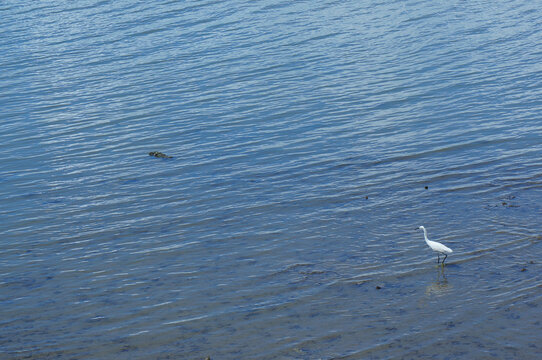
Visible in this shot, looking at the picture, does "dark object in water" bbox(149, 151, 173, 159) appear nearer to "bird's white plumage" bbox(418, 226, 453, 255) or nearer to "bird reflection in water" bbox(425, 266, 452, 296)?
"bird's white plumage" bbox(418, 226, 453, 255)

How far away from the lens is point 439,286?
35.3ft

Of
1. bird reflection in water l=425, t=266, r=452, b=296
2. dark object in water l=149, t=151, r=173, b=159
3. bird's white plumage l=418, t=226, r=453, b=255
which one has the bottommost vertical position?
dark object in water l=149, t=151, r=173, b=159

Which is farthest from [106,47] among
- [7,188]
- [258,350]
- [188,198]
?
[258,350]

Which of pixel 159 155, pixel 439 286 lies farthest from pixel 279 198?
pixel 439 286

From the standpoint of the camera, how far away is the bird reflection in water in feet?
34.8

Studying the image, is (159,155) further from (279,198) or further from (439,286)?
(439,286)

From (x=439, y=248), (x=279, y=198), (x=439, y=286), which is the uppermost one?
(x=439, y=248)

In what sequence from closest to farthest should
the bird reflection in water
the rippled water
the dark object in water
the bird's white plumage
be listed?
the rippled water → the bird reflection in water → the bird's white plumage → the dark object in water

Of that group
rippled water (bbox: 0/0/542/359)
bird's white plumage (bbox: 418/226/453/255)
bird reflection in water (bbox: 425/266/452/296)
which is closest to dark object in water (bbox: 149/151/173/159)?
rippled water (bbox: 0/0/542/359)

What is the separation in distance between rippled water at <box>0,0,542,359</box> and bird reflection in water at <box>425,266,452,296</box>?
0.13 ft

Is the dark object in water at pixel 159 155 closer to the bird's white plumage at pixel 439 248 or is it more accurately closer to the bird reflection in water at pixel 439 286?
the bird's white plumage at pixel 439 248

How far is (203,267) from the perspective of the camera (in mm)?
12102

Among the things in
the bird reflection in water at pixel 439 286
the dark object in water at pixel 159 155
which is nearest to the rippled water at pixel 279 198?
the bird reflection in water at pixel 439 286

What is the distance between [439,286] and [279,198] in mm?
4889
